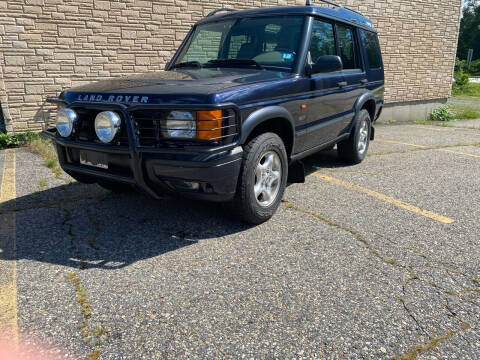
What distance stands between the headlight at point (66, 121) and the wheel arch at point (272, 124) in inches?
54.8

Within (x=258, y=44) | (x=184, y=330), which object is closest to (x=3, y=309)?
(x=184, y=330)

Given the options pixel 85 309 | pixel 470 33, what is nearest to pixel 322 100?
pixel 85 309

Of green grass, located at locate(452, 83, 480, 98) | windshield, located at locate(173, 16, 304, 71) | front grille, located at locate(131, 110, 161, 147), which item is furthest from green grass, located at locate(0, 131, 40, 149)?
green grass, located at locate(452, 83, 480, 98)

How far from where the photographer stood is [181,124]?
9.44 feet

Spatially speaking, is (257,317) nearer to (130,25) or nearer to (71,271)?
(71,271)

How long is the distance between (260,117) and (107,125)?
3.92ft

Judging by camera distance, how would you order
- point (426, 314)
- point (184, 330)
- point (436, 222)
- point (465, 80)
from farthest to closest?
point (465, 80)
point (436, 222)
point (426, 314)
point (184, 330)

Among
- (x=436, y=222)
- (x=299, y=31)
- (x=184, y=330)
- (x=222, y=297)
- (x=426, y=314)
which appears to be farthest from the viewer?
(x=299, y=31)

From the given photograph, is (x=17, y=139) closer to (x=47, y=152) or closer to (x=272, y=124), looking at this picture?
(x=47, y=152)

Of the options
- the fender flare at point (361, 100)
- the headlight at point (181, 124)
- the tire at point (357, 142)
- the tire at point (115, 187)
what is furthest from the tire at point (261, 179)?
the tire at point (357, 142)

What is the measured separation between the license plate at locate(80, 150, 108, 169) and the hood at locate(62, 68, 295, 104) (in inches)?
16.8

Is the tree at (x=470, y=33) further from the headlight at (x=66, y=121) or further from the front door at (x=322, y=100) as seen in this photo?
the headlight at (x=66, y=121)

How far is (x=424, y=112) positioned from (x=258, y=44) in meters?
10.5

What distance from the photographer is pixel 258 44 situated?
4.09 meters
